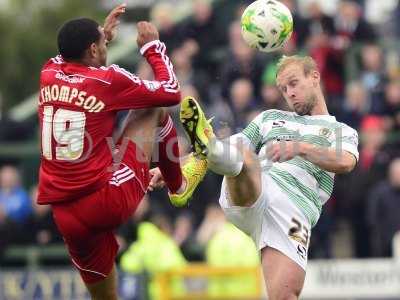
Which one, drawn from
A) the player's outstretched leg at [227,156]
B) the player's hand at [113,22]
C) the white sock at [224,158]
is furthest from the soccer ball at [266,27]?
the white sock at [224,158]

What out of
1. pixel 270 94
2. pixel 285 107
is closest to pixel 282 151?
pixel 285 107

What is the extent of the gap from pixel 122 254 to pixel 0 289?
1.61m

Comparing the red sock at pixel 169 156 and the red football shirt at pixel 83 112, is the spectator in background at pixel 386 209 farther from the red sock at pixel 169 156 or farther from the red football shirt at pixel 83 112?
the red football shirt at pixel 83 112

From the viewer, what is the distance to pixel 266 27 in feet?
34.6

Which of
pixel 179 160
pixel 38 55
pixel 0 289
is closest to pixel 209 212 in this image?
pixel 0 289

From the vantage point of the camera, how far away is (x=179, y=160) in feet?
34.1

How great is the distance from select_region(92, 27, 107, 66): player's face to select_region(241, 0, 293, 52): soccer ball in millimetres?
1390

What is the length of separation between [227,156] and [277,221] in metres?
0.85

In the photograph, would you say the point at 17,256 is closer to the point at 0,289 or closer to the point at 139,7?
the point at 0,289

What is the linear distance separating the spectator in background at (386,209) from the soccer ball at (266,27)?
4866 mm

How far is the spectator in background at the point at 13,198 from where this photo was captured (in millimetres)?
16953

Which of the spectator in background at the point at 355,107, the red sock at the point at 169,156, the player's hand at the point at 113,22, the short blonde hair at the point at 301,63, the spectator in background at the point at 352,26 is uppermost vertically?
the player's hand at the point at 113,22

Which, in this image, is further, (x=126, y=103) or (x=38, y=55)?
(x=38, y=55)

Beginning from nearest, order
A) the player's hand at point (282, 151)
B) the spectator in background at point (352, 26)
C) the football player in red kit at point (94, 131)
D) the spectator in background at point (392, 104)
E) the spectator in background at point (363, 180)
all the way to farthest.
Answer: the player's hand at point (282, 151) → the football player in red kit at point (94, 131) → the spectator in background at point (363, 180) → the spectator in background at point (392, 104) → the spectator in background at point (352, 26)
